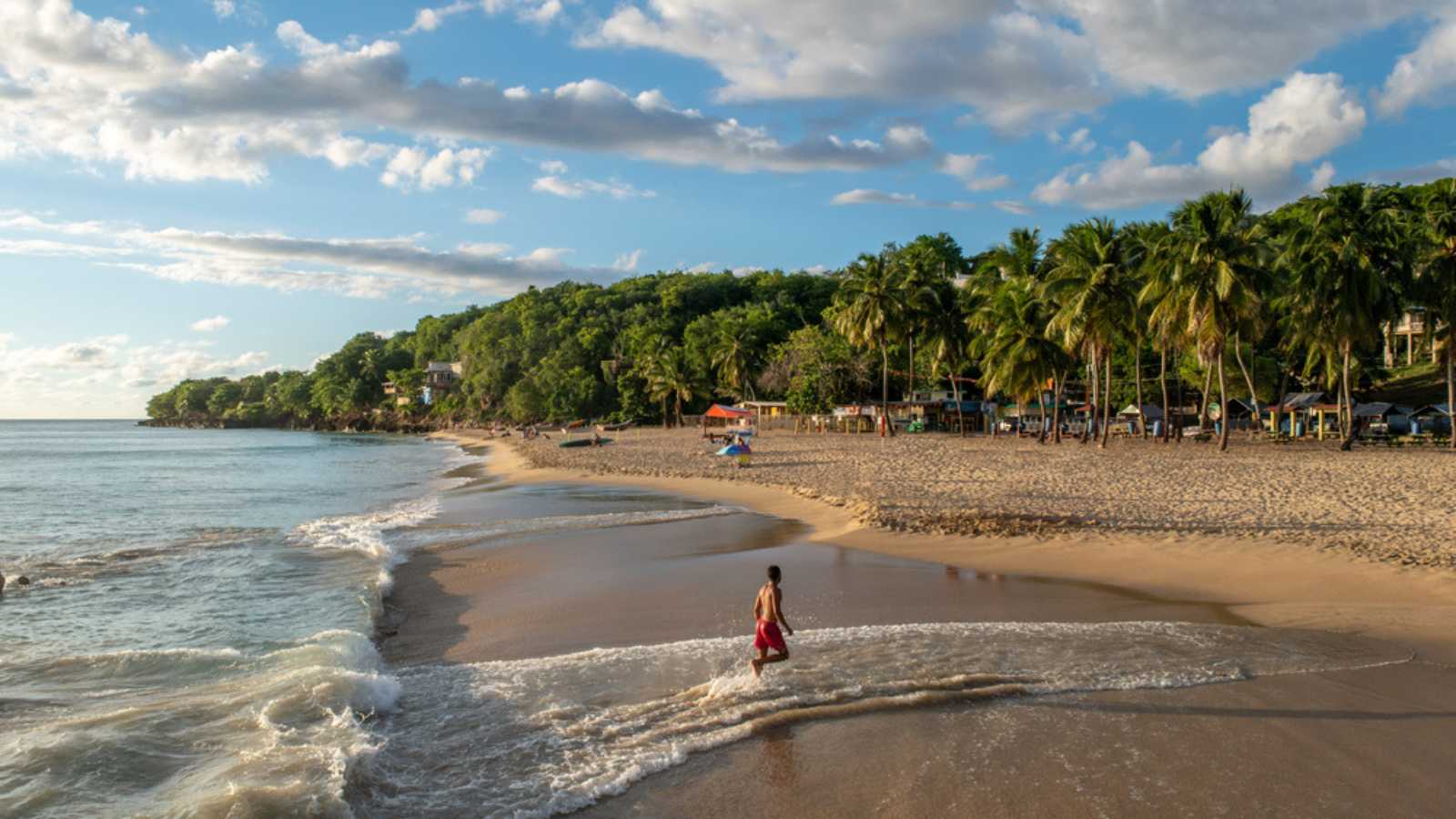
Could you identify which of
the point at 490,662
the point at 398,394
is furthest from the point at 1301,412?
the point at 398,394

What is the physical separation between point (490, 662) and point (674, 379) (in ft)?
199

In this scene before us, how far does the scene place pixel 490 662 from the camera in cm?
927

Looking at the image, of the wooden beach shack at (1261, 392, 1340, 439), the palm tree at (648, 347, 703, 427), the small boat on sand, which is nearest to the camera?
the wooden beach shack at (1261, 392, 1340, 439)

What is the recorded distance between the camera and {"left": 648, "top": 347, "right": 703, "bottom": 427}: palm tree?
69.6m

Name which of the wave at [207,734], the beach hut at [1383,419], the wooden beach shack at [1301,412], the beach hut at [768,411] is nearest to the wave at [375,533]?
the wave at [207,734]

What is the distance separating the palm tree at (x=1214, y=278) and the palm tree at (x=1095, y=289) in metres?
2.16

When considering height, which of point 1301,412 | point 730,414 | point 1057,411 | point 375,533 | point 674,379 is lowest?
point 375,533

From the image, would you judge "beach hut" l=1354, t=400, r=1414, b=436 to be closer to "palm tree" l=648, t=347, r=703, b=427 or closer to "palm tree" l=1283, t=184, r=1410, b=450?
"palm tree" l=1283, t=184, r=1410, b=450

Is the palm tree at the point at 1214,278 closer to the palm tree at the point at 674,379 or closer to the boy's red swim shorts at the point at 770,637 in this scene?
→ the boy's red swim shorts at the point at 770,637

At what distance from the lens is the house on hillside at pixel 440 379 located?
110 meters

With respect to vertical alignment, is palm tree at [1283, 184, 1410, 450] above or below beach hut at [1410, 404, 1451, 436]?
above

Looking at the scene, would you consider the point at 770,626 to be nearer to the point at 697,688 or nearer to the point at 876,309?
the point at 697,688

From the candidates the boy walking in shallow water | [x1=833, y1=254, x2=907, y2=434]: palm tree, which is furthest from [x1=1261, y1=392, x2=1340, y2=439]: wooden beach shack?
the boy walking in shallow water

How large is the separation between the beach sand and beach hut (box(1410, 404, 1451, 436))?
34.3m
